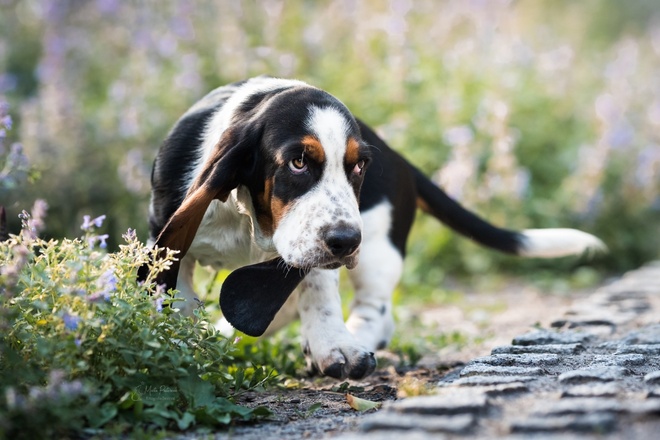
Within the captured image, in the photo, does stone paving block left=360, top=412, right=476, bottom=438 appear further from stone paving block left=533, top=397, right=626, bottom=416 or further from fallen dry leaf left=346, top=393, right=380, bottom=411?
fallen dry leaf left=346, top=393, right=380, bottom=411

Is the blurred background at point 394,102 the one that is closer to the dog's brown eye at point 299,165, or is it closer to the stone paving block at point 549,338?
the stone paving block at point 549,338

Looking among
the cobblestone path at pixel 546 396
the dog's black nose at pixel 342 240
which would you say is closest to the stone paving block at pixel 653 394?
the cobblestone path at pixel 546 396

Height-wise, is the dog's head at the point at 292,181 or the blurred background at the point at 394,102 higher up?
the blurred background at the point at 394,102

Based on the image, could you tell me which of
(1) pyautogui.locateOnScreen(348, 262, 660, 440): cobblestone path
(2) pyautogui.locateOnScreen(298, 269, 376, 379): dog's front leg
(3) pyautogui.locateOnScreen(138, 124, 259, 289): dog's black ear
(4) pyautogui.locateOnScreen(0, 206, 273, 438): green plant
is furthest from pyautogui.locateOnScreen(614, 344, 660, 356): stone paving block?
(3) pyautogui.locateOnScreen(138, 124, 259, 289): dog's black ear

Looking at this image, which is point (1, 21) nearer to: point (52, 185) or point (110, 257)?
point (52, 185)

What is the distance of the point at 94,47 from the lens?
892cm

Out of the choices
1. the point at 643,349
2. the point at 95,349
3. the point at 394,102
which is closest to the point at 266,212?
the point at 95,349

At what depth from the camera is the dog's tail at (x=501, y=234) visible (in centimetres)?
464

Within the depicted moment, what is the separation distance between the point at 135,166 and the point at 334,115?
3124 millimetres

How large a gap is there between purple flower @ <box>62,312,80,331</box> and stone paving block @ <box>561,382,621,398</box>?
1.38 m

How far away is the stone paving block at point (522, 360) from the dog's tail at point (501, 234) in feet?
4.28

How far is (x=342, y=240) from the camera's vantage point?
3215 mm

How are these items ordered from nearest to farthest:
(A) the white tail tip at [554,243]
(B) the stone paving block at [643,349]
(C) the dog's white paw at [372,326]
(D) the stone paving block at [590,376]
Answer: (D) the stone paving block at [590,376] < (B) the stone paving block at [643,349] < (C) the dog's white paw at [372,326] < (A) the white tail tip at [554,243]

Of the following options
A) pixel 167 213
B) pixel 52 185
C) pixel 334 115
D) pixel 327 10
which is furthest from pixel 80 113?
pixel 334 115
